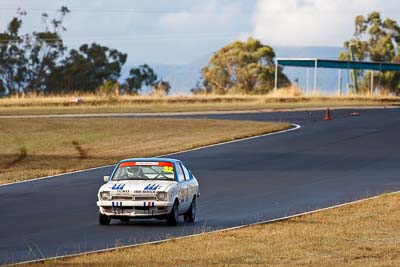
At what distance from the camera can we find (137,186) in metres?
22.1

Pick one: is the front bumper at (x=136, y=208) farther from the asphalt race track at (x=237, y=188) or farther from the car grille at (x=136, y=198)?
the asphalt race track at (x=237, y=188)

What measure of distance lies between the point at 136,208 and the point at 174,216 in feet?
2.91

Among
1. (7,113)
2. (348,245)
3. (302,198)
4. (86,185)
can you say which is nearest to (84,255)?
(348,245)

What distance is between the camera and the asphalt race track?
20.6 m

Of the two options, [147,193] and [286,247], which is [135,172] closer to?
[147,193]

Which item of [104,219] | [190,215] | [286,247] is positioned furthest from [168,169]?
[286,247]

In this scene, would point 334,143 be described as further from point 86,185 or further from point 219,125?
point 86,185

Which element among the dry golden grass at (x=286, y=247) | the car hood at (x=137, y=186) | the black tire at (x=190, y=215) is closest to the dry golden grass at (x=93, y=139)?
the black tire at (x=190, y=215)

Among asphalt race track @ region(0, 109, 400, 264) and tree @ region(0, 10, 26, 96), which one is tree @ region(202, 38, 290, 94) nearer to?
tree @ region(0, 10, 26, 96)

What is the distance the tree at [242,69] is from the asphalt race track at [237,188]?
2306 inches

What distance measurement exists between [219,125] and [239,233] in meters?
35.3

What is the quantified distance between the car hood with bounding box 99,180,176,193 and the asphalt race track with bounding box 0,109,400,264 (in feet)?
2.46

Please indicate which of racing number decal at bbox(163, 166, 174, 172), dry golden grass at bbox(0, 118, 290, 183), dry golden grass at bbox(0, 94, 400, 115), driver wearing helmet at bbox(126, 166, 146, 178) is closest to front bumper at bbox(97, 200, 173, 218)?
driver wearing helmet at bbox(126, 166, 146, 178)

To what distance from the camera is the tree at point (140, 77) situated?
123375mm
